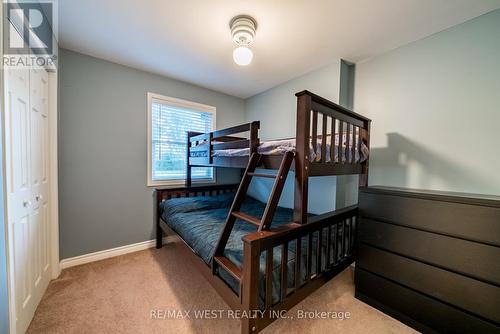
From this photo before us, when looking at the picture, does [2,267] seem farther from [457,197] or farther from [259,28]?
[457,197]

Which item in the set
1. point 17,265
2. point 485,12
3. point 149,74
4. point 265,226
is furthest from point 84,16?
point 485,12

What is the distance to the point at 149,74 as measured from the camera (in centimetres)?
270

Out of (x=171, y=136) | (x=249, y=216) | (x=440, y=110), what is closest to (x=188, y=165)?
(x=171, y=136)

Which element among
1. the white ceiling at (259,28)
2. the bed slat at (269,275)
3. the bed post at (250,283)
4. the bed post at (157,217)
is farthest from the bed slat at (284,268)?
the bed post at (157,217)

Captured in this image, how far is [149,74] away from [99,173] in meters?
1.52

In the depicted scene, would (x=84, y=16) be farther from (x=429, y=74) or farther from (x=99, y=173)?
(x=429, y=74)

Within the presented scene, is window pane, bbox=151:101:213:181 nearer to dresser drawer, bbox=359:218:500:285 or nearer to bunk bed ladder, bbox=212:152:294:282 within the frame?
bunk bed ladder, bbox=212:152:294:282

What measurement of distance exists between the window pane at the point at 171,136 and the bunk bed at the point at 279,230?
3.02 ft

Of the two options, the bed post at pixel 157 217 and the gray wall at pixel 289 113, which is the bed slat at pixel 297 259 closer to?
the gray wall at pixel 289 113

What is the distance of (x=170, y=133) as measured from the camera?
9.69 feet

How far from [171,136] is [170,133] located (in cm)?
5

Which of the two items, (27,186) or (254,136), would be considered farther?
(254,136)

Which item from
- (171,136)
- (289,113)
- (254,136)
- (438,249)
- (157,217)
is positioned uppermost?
(289,113)

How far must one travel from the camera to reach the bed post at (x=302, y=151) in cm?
127
